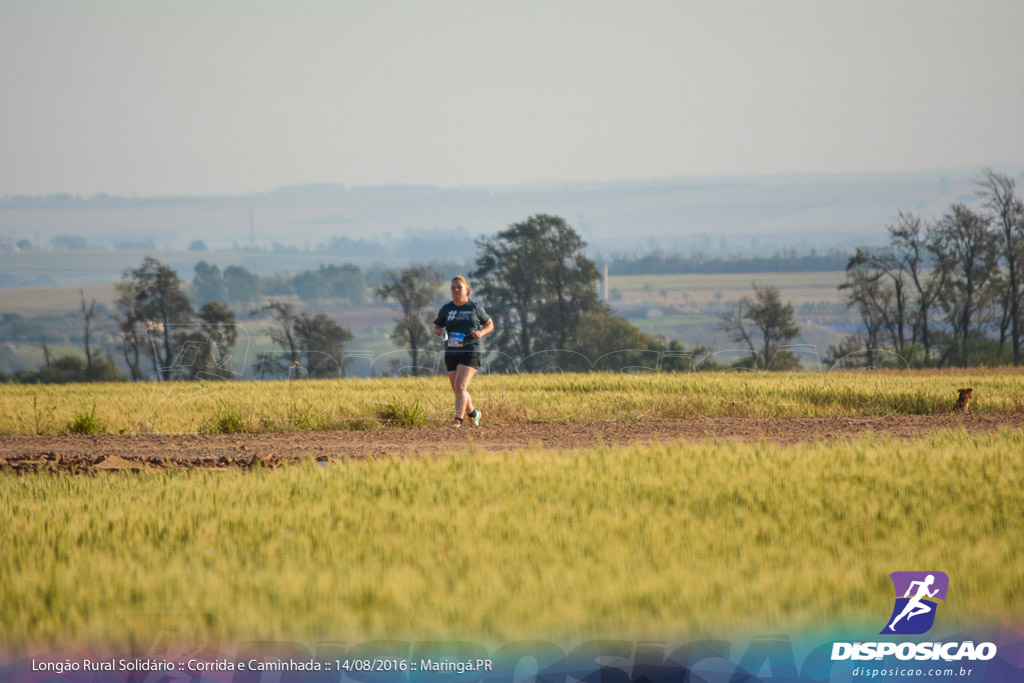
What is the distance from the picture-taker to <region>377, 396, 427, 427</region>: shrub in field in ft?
58.3

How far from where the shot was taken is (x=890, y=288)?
67312 mm

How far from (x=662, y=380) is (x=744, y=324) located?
2004 inches

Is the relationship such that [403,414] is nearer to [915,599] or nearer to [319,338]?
[915,599]

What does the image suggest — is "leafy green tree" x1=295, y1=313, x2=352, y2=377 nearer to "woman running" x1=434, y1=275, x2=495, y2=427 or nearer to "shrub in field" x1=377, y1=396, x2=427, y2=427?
"shrub in field" x1=377, y1=396, x2=427, y2=427

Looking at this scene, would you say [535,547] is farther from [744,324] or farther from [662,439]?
[744,324]

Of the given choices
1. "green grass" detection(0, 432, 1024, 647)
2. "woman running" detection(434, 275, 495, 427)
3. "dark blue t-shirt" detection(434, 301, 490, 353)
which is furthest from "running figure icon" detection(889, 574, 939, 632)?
"dark blue t-shirt" detection(434, 301, 490, 353)

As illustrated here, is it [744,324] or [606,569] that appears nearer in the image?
[606,569]

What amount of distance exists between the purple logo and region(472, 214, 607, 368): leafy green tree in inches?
2353

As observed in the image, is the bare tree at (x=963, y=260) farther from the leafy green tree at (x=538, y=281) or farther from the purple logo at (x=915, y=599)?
the purple logo at (x=915, y=599)

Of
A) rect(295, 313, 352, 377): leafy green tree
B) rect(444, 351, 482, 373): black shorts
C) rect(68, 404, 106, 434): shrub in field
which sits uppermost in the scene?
rect(444, 351, 482, 373): black shorts

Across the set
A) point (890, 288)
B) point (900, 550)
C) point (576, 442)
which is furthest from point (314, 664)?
point (890, 288)

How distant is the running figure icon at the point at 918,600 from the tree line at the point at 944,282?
60.0m

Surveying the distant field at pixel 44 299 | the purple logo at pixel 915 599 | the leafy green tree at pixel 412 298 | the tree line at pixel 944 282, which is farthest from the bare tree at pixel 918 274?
the distant field at pixel 44 299

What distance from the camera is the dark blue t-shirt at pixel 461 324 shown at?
A: 614 inches
